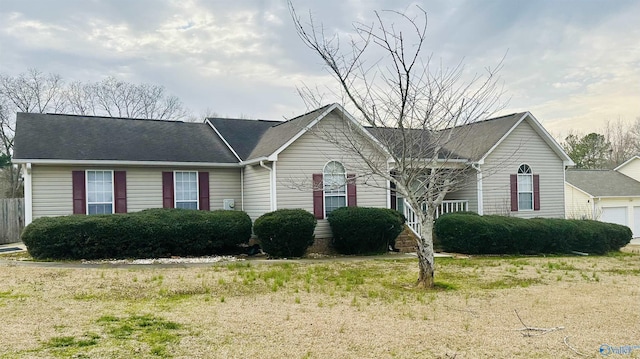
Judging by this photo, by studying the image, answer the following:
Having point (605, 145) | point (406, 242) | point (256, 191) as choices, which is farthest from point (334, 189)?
point (605, 145)

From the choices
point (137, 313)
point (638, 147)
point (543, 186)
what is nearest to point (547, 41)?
point (543, 186)

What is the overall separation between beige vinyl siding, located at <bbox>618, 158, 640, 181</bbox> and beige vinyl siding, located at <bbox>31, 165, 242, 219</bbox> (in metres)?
27.4

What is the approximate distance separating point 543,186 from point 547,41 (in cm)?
736

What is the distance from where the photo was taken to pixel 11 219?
20.1 m

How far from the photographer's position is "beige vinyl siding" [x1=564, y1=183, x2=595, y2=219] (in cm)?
2756

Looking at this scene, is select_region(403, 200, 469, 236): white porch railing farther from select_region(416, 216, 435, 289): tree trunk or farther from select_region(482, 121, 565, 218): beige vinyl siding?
select_region(416, 216, 435, 289): tree trunk

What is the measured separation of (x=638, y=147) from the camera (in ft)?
152

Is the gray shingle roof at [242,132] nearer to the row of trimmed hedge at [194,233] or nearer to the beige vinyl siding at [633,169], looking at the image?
the row of trimmed hedge at [194,233]

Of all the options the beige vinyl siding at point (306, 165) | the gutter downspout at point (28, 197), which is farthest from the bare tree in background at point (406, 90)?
the gutter downspout at point (28, 197)

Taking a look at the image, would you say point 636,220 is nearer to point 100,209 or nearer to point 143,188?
point 143,188

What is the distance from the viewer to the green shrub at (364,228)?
49.9 ft

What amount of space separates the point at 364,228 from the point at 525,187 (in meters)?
8.78

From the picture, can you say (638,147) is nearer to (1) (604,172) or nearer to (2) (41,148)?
(1) (604,172)

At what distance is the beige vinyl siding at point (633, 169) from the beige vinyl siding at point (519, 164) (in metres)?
15.1
